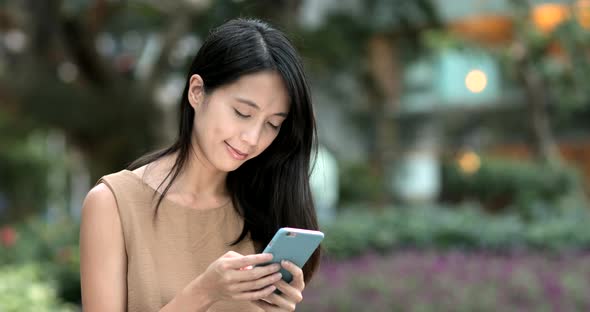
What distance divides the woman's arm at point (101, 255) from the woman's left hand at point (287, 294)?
35cm

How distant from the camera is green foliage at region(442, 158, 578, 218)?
13125 millimetres

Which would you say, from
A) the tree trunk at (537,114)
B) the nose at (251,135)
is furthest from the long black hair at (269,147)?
the tree trunk at (537,114)

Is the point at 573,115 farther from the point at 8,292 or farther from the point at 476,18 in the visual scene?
the point at 8,292

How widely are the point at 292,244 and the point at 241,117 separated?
0.37 m

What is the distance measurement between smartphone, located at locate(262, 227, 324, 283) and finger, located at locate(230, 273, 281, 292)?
0.04 meters

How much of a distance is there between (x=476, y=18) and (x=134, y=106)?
12329 mm

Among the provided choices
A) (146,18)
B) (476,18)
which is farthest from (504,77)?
(146,18)

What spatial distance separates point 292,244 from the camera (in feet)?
6.65

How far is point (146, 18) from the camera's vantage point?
43.8 ft

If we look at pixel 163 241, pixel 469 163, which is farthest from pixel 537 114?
pixel 163 241

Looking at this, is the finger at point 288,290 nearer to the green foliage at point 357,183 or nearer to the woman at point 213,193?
the woman at point 213,193

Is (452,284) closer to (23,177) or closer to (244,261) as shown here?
(244,261)

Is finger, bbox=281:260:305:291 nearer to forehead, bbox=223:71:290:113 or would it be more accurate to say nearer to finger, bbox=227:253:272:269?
finger, bbox=227:253:272:269

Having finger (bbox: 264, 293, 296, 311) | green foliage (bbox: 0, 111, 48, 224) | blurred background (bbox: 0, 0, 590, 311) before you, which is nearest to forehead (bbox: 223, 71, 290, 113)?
finger (bbox: 264, 293, 296, 311)
